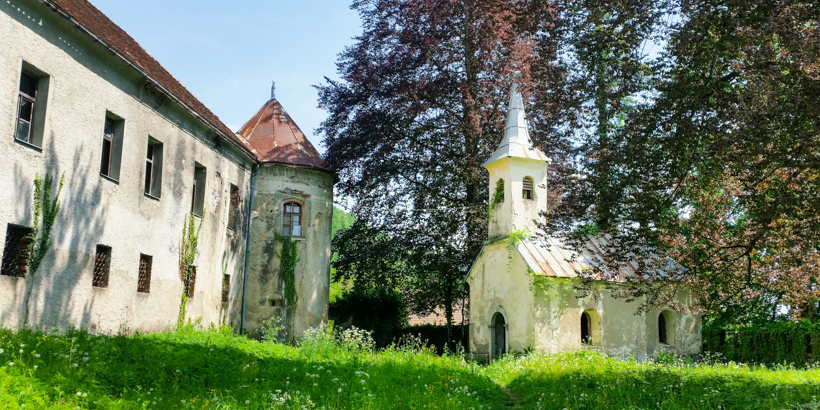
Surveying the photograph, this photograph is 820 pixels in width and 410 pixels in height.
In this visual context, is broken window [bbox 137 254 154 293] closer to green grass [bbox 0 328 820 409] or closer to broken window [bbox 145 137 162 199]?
broken window [bbox 145 137 162 199]

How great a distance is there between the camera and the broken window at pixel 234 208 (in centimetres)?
2117

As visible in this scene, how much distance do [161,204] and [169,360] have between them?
298 inches

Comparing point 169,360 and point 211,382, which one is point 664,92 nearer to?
point 211,382

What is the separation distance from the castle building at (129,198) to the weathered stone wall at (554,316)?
5757 millimetres

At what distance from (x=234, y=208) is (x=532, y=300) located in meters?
10.1

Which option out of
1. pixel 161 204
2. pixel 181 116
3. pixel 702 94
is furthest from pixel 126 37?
pixel 702 94

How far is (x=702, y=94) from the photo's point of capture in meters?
9.28

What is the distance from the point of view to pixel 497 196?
22.0m

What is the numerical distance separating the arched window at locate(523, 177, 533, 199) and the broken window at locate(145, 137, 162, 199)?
11.7 meters

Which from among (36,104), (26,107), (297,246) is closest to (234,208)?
(297,246)

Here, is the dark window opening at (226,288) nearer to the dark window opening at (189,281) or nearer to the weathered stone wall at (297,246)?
the weathered stone wall at (297,246)

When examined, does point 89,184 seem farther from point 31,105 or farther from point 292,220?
point 292,220

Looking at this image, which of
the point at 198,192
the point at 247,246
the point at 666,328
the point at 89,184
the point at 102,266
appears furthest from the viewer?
the point at 666,328

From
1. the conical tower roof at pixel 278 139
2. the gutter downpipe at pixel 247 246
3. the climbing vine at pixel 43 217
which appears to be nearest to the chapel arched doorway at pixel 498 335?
the conical tower roof at pixel 278 139
